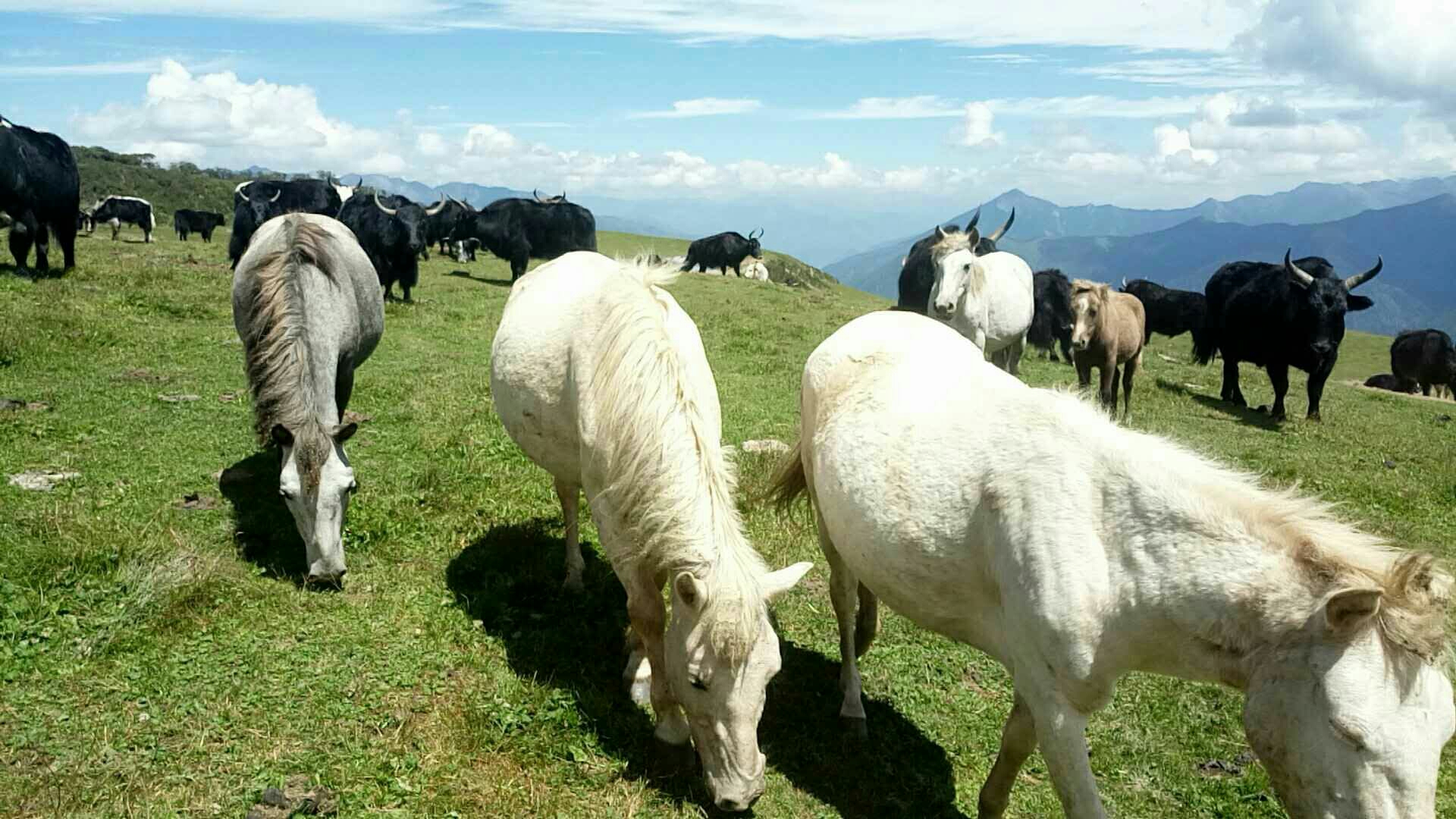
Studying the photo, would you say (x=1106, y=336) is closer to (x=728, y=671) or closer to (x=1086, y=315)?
(x=1086, y=315)

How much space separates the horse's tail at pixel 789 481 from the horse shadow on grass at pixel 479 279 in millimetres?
21518

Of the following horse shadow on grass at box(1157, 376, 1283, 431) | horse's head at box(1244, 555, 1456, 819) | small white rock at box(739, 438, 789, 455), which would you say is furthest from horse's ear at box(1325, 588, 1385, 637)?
horse shadow on grass at box(1157, 376, 1283, 431)

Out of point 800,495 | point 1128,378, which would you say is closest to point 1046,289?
point 1128,378

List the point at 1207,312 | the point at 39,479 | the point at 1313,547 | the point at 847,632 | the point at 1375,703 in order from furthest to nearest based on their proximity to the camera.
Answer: the point at 1207,312, the point at 39,479, the point at 847,632, the point at 1313,547, the point at 1375,703

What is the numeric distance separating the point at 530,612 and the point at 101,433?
5.31 m

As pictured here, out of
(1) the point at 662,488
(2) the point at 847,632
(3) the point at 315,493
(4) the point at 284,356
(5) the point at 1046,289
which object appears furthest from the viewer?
(5) the point at 1046,289

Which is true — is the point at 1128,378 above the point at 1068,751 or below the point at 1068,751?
below

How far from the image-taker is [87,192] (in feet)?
204

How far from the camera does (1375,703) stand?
2.64 meters

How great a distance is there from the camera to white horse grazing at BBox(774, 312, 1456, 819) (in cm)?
267

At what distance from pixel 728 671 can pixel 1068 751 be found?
4.70 feet

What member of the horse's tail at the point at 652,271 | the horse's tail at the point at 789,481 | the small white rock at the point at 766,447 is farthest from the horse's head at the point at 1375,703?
Answer: the small white rock at the point at 766,447

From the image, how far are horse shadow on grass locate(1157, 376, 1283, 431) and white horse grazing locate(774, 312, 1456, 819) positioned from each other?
12.5m

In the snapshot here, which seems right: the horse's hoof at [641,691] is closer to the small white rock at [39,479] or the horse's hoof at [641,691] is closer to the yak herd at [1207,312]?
the small white rock at [39,479]
